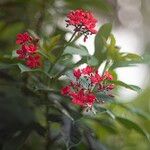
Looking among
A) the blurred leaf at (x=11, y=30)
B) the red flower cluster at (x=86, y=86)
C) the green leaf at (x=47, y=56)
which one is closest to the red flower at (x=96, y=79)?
the red flower cluster at (x=86, y=86)

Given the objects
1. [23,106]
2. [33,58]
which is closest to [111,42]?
[33,58]

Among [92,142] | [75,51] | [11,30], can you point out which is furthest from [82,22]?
[11,30]

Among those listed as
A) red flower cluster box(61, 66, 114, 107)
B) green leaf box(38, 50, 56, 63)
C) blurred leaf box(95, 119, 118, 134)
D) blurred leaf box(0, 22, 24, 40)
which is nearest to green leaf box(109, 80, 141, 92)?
red flower cluster box(61, 66, 114, 107)

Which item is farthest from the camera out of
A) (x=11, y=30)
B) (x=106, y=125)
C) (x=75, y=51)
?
(x=11, y=30)

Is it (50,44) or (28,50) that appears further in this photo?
(50,44)

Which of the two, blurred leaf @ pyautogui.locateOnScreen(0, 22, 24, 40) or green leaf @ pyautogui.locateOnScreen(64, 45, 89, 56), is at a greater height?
green leaf @ pyautogui.locateOnScreen(64, 45, 89, 56)

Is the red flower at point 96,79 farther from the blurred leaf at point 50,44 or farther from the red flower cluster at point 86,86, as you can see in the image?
the blurred leaf at point 50,44

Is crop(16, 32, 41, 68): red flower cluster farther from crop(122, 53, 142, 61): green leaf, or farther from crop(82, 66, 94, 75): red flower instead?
crop(122, 53, 142, 61): green leaf

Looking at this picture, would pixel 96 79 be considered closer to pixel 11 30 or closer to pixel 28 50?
pixel 28 50
